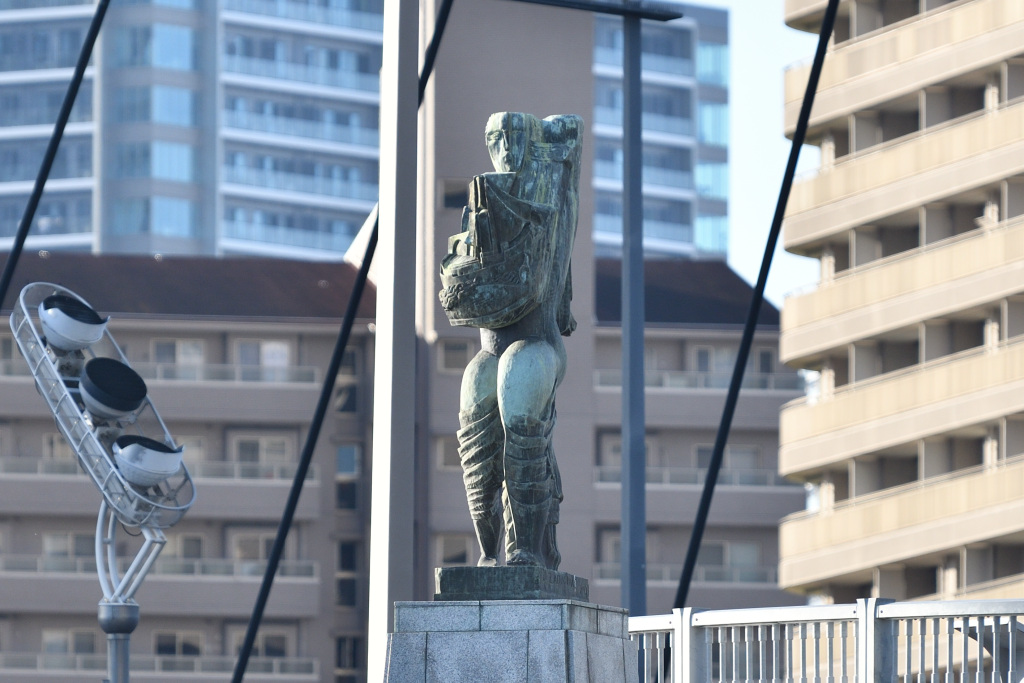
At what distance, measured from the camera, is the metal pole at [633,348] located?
1788 cm

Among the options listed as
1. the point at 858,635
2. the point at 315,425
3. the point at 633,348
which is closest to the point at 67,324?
the point at 315,425

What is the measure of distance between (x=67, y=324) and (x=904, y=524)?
3656 centimetres

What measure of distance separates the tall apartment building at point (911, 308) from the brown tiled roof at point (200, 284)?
24.8 meters

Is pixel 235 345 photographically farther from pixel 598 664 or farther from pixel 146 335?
pixel 598 664

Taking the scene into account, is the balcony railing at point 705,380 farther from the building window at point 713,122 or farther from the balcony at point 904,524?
the building window at point 713,122

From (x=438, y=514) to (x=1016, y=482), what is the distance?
2979 centimetres

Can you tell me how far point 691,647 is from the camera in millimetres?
14219

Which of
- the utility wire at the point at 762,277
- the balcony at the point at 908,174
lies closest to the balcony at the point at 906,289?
the balcony at the point at 908,174

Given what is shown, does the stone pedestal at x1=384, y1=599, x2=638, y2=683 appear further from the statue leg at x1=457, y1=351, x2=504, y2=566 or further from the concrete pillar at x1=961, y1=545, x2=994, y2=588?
the concrete pillar at x1=961, y1=545, x2=994, y2=588

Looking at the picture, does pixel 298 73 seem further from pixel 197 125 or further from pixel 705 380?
pixel 705 380

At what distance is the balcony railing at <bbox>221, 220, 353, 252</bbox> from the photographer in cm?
14450

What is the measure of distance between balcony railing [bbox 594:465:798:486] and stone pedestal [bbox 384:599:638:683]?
69845mm

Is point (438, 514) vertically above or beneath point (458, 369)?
beneath

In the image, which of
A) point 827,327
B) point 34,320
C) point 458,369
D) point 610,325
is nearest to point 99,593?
point 458,369
